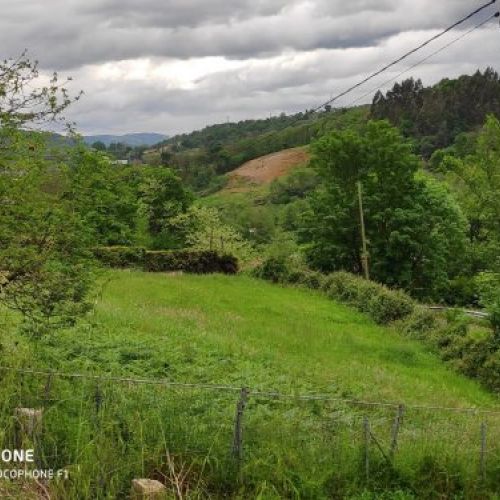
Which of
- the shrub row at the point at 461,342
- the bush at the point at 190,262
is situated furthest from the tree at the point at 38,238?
the bush at the point at 190,262

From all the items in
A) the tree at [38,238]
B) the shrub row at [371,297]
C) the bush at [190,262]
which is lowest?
the shrub row at [371,297]

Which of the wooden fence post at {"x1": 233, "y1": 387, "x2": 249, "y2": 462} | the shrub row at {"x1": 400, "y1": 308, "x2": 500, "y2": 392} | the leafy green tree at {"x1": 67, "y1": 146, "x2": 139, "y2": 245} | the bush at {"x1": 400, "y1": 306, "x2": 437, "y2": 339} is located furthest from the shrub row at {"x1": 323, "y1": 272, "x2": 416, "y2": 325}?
the wooden fence post at {"x1": 233, "y1": 387, "x2": 249, "y2": 462}

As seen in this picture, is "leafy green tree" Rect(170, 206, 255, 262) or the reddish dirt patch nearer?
"leafy green tree" Rect(170, 206, 255, 262)

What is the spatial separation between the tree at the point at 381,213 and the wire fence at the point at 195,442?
33744 millimetres

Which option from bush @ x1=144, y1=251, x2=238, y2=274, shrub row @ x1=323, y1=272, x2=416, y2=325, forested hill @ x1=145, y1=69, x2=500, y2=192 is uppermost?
forested hill @ x1=145, y1=69, x2=500, y2=192

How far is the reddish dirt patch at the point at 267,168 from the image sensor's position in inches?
5763

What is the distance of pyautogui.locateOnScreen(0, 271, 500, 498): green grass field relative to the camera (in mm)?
8172

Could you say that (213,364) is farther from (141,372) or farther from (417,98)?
(417,98)

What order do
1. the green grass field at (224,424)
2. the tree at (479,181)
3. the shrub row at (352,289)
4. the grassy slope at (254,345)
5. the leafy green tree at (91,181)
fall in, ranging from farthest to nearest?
the tree at (479,181), the shrub row at (352,289), the grassy slope at (254,345), the leafy green tree at (91,181), the green grass field at (224,424)

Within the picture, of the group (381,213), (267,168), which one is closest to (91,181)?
(381,213)

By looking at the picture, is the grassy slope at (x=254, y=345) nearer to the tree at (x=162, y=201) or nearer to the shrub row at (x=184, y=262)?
Answer: the shrub row at (x=184, y=262)

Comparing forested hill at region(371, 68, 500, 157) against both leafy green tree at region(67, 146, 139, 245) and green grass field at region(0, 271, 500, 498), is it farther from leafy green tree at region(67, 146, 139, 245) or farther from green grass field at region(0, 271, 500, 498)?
leafy green tree at region(67, 146, 139, 245)

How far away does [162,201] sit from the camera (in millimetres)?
59344

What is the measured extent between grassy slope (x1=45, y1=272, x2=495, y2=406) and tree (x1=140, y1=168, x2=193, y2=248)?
23.9 m
